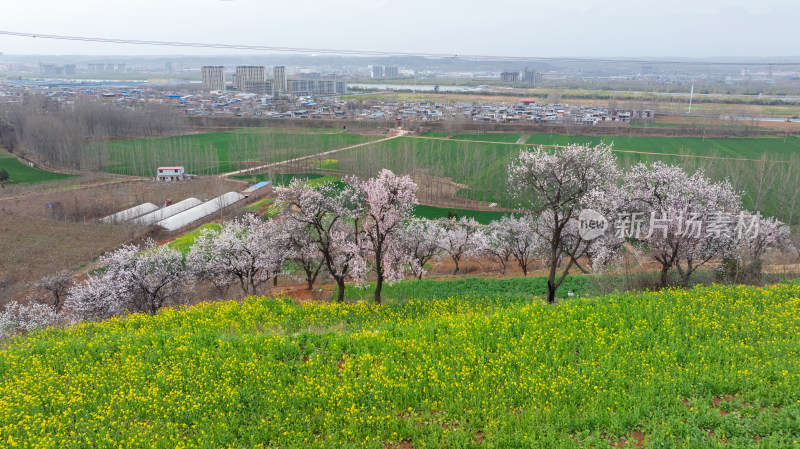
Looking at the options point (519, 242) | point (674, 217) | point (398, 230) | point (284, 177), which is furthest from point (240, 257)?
point (284, 177)

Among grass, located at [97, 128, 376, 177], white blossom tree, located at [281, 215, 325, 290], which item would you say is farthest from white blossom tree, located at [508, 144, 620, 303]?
grass, located at [97, 128, 376, 177]

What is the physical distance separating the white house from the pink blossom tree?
49.5 meters

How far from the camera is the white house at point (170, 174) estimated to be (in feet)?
208

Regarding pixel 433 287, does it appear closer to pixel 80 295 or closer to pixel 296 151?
pixel 80 295

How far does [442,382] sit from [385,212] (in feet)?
36.9

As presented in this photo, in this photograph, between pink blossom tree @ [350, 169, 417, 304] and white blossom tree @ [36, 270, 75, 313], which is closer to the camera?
pink blossom tree @ [350, 169, 417, 304]

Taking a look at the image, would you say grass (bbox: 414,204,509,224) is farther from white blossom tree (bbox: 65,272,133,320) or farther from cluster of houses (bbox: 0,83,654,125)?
cluster of houses (bbox: 0,83,654,125)

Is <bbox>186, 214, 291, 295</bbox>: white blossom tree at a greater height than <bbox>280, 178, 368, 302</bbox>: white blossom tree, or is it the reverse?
<bbox>280, 178, 368, 302</bbox>: white blossom tree

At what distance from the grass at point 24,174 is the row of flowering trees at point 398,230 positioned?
4509cm

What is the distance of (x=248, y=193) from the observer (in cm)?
5662

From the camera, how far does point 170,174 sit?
63719mm

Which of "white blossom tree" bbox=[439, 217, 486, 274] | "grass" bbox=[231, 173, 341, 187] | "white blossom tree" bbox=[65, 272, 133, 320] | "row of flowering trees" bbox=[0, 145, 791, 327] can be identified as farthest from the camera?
"grass" bbox=[231, 173, 341, 187]

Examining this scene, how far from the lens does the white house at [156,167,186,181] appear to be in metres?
63.5

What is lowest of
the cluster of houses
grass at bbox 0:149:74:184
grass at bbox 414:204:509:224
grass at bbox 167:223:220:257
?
grass at bbox 167:223:220:257
